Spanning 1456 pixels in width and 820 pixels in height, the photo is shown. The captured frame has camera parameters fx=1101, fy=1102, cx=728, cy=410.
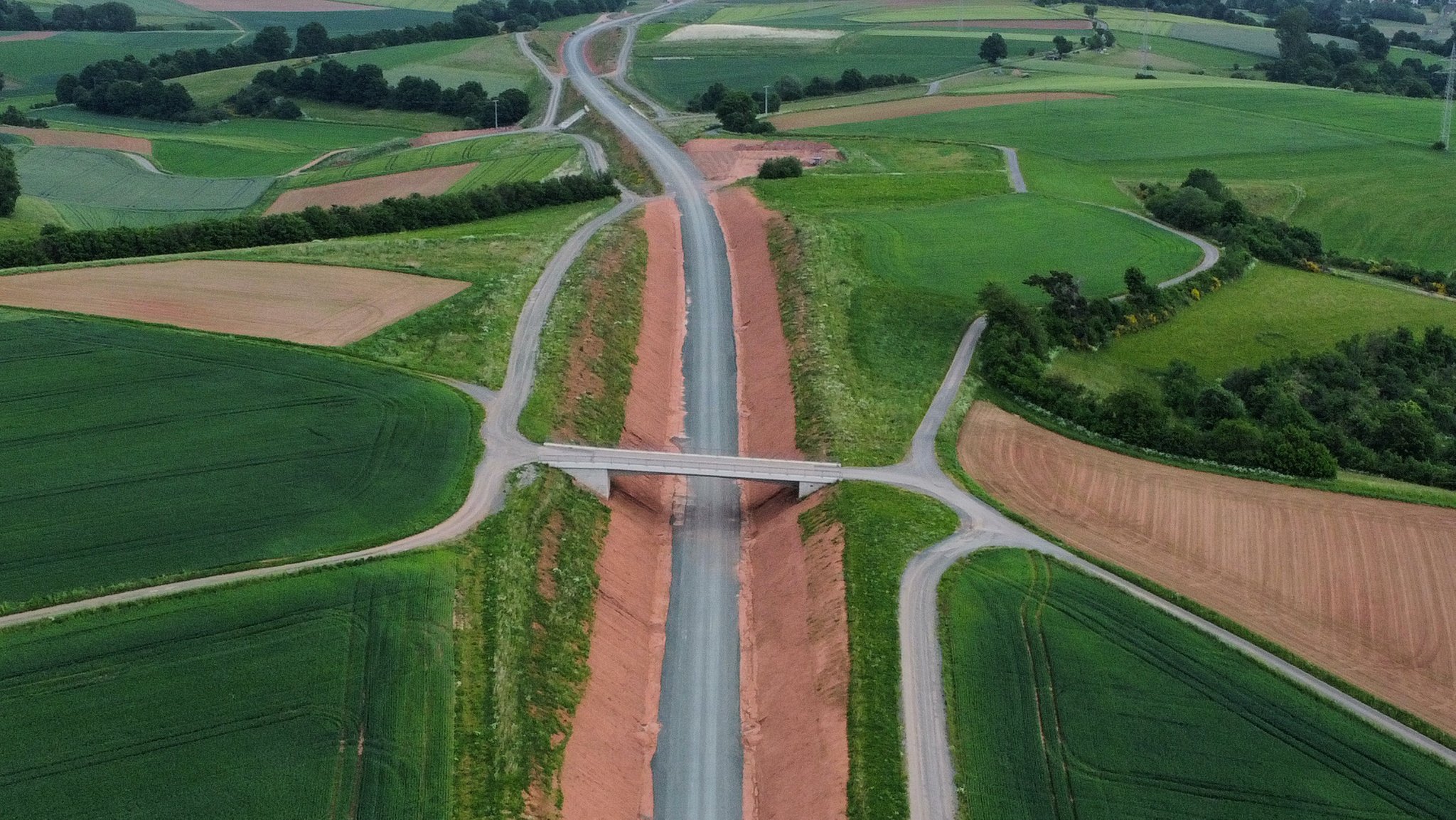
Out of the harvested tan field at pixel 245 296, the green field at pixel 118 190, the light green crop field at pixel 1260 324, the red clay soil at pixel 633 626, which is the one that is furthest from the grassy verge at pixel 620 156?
the light green crop field at pixel 1260 324

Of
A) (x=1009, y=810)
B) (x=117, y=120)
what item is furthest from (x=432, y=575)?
(x=117, y=120)

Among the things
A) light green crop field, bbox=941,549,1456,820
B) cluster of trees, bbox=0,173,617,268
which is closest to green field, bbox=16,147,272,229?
cluster of trees, bbox=0,173,617,268

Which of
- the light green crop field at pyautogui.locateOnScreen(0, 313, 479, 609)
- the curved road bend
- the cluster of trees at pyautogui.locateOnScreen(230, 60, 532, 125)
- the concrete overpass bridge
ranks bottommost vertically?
the curved road bend

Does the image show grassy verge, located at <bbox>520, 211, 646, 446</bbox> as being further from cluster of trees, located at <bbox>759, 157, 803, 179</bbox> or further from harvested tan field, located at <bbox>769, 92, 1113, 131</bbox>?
harvested tan field, located at <bbox>769, 92, 1113, 131</bbox>

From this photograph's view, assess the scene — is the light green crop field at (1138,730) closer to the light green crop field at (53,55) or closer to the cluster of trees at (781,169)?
the cluster of trees at (781,169)

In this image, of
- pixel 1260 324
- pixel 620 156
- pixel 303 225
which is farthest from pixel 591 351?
pixel 620 156

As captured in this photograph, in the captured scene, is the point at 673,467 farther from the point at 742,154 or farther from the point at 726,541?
the point at 742,154
